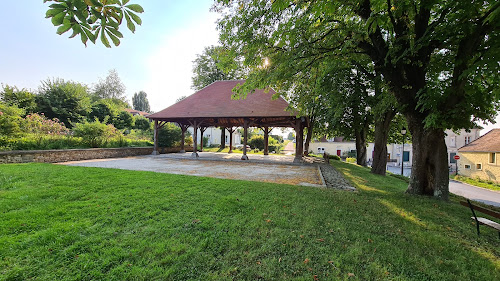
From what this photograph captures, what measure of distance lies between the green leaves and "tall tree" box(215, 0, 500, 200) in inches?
159

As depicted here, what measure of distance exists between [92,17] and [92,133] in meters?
15.1

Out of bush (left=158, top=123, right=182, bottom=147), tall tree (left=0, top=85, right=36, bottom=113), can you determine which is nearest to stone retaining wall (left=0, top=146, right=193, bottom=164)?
bush (left=158, top=123, right=182, bottom=147)

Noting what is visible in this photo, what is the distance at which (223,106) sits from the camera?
1597 centimetres

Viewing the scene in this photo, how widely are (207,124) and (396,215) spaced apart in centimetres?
1795

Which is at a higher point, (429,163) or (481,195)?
(429,163)

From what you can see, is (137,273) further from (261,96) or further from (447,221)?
(261,96)

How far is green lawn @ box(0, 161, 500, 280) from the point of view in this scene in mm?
2148

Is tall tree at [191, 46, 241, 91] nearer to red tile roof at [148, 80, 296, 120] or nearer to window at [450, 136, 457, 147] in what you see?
red tile roof at [148, 80, 296, 120]

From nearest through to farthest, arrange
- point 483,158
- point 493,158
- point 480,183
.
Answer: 1. point 480,183
2. point 493,158
3. point 483,158

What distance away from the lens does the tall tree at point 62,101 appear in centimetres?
2039

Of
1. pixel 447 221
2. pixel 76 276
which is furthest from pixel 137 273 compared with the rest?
pixel 447 221

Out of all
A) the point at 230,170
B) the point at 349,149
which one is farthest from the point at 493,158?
the point at 230,170

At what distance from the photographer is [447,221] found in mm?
3955

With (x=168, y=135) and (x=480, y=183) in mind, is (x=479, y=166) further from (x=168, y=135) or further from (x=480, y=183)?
(x=168, y=135)
